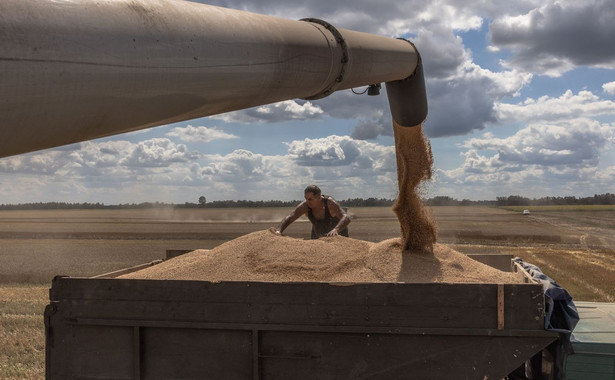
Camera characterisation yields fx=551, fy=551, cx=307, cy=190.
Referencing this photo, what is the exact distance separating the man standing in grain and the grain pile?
1466mm

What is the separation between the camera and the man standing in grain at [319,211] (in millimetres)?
6609

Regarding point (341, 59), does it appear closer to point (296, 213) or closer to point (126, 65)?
point (126, 65)

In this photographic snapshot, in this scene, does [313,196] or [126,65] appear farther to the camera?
[313,196]

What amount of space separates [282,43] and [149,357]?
2.74 m

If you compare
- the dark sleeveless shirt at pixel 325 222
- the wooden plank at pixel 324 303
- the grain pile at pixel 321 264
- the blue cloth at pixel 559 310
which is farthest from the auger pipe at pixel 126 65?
the dark sleeveless shirt at pixel 325 222

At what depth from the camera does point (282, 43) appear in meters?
1.88

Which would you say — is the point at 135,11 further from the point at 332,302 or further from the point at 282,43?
the point at 332,302

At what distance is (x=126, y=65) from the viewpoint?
1270 millimetres

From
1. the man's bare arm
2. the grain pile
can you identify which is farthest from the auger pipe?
the man's bare arm

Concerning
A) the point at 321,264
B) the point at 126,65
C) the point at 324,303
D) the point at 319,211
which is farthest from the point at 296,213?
the point at 126,65

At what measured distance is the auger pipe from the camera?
1.08 m

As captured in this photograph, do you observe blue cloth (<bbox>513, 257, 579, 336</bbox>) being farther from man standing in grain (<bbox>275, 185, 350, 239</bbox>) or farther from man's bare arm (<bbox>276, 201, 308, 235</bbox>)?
man's bare arm (<bbox>276, 201, 308, 235</bbox>)

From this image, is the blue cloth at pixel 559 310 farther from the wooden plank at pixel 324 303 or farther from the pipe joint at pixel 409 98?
the pipe joint at pixel 409 98

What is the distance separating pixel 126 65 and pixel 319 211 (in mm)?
5595
